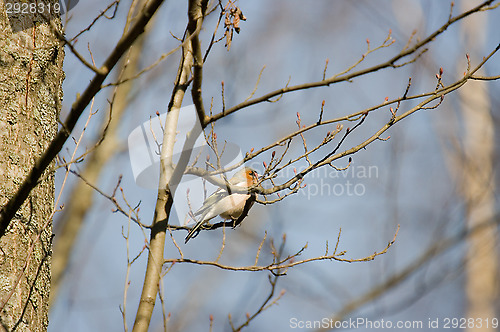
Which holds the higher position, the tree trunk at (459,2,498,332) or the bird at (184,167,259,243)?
the tree trunk at (459,2,498,332)

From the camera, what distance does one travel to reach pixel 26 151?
7.32 ft

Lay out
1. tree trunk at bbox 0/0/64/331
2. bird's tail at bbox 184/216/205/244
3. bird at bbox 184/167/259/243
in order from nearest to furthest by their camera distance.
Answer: tree trunk at bbox 0/0/64/331
bird's tail at bbox 184/216/205/244
bird at bbox 184/167/259/243

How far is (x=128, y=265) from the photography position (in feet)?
7.29

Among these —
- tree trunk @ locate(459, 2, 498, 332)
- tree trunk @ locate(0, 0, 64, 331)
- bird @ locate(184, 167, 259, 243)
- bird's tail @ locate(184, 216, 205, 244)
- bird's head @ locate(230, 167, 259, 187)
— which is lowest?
tree trunk @ locate(0, 0, 64, 331)

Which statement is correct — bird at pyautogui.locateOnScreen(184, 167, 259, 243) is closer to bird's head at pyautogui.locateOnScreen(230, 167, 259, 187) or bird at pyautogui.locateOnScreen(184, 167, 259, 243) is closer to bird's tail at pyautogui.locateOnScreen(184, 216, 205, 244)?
bird's tail at pyautogui.locateOnScreen(184, 216, 205, 244)

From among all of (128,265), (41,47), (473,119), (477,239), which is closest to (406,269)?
(477,239)

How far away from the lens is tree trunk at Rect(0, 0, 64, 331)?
82.6 inches

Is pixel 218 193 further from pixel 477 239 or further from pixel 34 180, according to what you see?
pixel 477 239

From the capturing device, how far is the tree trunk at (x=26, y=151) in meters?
2.10

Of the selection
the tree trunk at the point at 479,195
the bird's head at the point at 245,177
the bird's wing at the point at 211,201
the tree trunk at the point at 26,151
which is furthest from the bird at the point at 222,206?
the tree trunk at the point at 479,195

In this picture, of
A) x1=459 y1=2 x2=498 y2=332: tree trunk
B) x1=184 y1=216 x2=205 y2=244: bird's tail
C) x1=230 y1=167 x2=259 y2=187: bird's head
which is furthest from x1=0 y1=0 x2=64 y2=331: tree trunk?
x1=459 y1=2 x2=498 y2=332: tree trunk

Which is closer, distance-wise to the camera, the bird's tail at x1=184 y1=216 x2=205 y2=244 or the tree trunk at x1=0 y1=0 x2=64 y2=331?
the tree trunk at x1=0 y1=0 x2=64 y2=331

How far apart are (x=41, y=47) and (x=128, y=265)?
100 cm

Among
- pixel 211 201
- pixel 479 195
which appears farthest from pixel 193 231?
pixel 479 195
